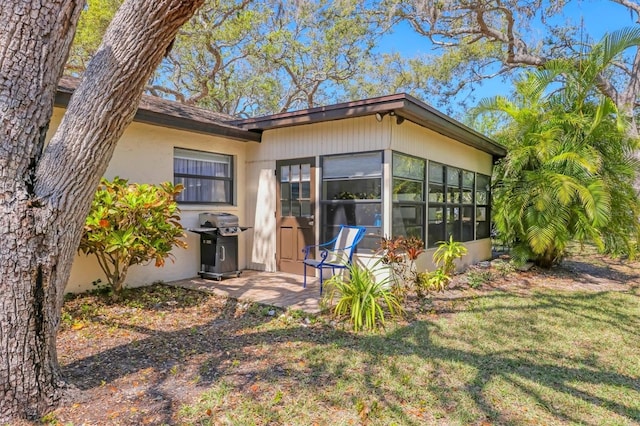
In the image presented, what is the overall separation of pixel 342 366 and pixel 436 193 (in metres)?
4.82

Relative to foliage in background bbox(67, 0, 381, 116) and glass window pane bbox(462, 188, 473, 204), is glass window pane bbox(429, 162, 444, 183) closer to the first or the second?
glass window pane bbox(462, 188, 473, 204)

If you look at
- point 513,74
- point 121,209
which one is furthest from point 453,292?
point 513,74

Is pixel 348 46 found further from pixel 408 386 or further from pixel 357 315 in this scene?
pixel 408 386

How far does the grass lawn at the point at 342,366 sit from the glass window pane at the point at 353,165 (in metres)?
2.20

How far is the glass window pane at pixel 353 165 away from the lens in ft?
19.9

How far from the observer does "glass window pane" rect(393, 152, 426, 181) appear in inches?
241

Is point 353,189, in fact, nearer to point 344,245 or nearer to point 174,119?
point 344,245

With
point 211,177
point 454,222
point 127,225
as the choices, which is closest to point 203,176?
point 211,177

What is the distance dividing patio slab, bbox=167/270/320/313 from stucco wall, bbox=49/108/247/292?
13.3 inches

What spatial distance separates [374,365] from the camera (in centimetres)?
337

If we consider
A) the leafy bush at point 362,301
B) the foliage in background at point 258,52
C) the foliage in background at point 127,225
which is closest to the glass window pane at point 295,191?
the foliage in background at point 127,225

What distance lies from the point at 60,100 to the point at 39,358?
3.57 meters

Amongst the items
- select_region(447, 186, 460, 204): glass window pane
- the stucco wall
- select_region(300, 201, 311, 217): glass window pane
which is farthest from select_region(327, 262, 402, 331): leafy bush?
select_region(447, 186, 460, 204): glass window pane

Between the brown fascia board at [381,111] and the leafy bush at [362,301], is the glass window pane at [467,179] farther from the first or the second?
the leafy bush at [362,301]
